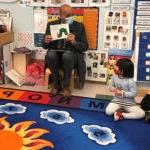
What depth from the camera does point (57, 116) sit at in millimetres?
2369

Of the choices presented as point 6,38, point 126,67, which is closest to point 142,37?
point 126,67

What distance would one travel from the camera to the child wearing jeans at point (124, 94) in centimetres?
235

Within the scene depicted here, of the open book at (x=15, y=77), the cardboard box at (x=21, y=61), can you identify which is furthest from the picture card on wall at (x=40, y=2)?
the open book at (x=15, y=77)

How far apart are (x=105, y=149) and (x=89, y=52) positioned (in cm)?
153

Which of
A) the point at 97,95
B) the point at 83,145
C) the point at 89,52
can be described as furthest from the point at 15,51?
the point at 83,145

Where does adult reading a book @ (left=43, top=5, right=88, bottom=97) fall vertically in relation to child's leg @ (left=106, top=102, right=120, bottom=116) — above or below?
above

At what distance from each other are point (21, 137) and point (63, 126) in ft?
1.17

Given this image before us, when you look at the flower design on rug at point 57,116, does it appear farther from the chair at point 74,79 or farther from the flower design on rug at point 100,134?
the chair at point 74,79

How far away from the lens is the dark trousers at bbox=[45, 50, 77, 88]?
9.07 feet

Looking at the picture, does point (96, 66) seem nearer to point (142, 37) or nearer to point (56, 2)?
point (142, 37)

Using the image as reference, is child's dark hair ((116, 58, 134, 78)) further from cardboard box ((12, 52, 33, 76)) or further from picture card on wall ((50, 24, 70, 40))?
cardboard box ((12, 52, 33, 76))

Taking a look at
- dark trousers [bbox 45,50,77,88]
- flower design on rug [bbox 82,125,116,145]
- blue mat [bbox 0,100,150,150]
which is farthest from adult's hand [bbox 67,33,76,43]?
flower design on rug [bbox 82,125,116,145]

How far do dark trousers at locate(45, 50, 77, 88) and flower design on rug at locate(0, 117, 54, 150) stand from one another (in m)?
0.72

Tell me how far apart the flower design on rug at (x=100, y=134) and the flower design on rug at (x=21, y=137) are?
318 mm
